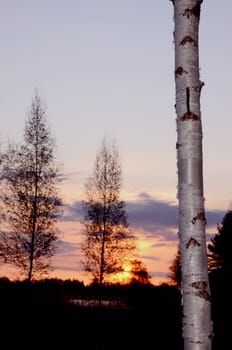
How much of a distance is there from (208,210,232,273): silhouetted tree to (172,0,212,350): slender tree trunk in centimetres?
3866

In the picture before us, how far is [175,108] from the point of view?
13.6 ft

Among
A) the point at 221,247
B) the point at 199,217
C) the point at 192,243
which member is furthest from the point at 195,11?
the point at 221,247

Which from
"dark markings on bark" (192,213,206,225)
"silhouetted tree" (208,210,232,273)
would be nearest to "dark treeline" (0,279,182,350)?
"dark markings on bark" (192,213,206,225)

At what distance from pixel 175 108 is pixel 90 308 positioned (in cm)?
1068

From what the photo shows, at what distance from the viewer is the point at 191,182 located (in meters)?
3.92

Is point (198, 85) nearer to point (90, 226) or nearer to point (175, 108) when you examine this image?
point (175, 108)

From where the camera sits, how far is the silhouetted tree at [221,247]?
138 ft

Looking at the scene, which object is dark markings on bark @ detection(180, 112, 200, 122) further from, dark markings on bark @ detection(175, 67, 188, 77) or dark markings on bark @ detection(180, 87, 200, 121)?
dark markings on bark @ detection(175, 67, 188, 77)

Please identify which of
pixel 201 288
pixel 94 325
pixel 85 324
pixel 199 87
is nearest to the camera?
pixel 201 288

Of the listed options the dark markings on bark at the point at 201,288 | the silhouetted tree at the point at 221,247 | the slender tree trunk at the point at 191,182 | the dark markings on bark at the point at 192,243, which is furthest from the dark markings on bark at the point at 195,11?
the silhouetted tree at the point at 221,247

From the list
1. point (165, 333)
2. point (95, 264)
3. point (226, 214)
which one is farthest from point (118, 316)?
point (226, 214)

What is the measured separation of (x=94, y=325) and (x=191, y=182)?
9099mm

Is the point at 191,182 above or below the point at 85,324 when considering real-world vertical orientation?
above

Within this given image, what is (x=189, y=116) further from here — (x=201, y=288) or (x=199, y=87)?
(x=201, y=288)
